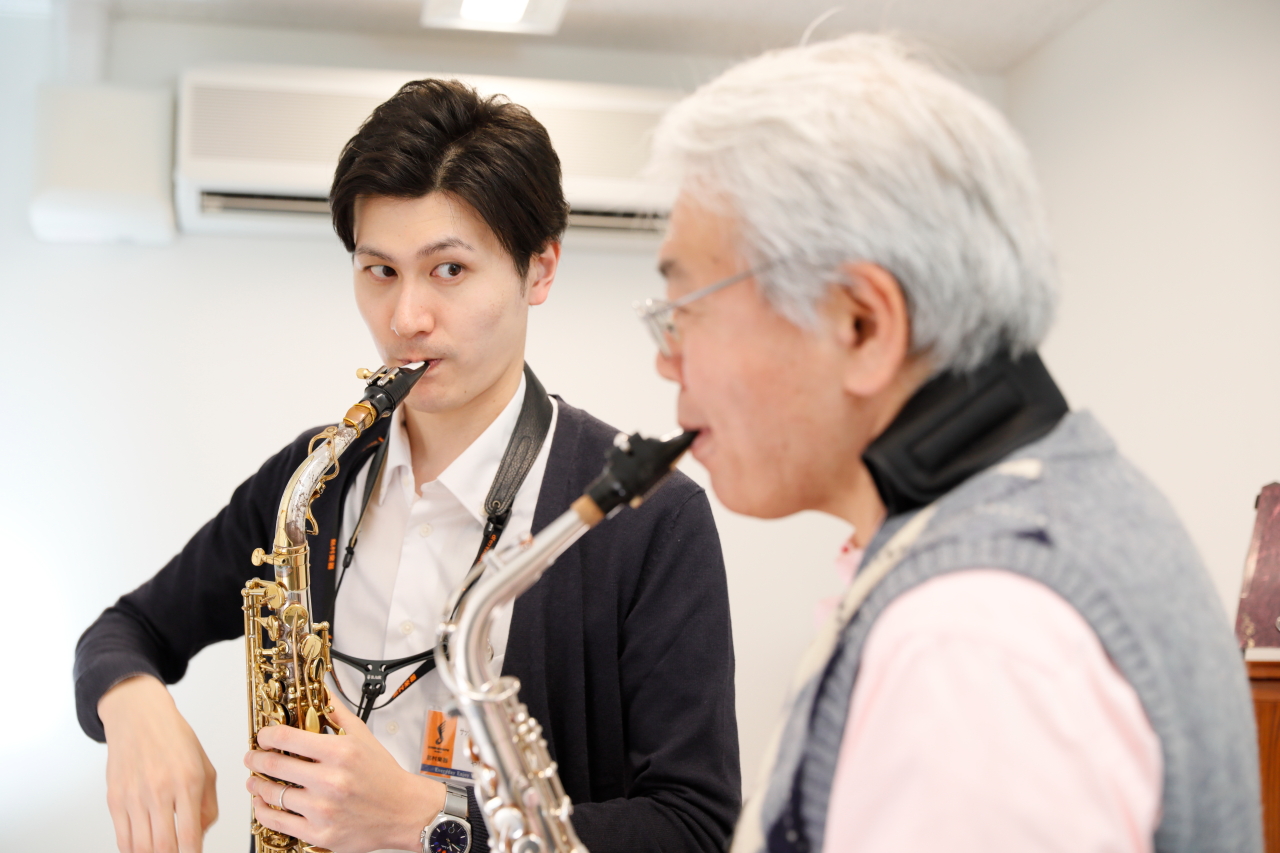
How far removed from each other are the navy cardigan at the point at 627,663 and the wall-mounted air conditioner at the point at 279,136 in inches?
79.2

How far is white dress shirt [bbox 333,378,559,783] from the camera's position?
1489 millimetres

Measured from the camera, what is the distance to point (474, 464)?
1.57m

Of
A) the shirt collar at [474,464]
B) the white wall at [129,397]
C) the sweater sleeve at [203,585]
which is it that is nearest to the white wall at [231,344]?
the white wall at [129,397]

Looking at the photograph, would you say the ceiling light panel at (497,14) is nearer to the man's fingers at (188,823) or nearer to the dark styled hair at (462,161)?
the dark styled hair at (462,161)

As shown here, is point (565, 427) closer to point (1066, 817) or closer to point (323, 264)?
point (1066, 817)

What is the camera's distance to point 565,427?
1578mm

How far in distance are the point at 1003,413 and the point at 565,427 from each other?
0.88m

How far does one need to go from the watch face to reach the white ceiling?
287 centimetres

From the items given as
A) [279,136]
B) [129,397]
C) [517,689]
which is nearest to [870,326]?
[517,689]

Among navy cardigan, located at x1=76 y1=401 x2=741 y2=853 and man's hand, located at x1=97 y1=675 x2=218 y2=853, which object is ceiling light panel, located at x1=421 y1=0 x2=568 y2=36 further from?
man's hand, located at x1=97 y1=675 x2=218 y2=853

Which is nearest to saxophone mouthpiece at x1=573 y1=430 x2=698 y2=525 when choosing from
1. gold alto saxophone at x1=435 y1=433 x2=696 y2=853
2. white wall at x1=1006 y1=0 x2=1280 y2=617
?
gold alto saxophone at x1=435 y1=433 x2=696 y2=853

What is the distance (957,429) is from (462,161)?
0.97m

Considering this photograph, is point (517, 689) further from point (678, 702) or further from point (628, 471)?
point (678, 702)

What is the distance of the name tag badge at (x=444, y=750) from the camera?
1428mm
